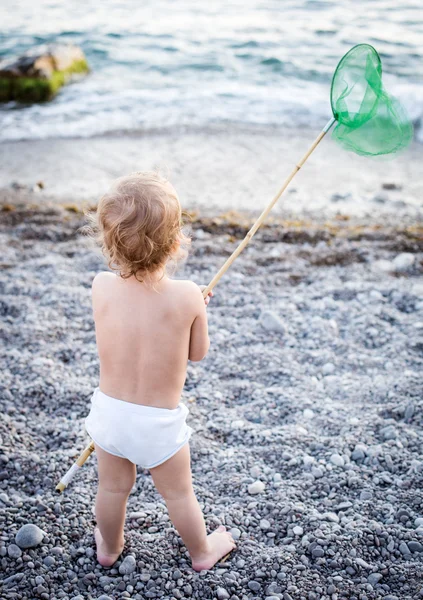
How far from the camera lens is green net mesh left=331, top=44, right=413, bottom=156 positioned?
8.25 feet

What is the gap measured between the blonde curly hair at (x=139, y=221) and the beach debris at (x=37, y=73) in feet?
30.2

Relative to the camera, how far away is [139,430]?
2.13 metres

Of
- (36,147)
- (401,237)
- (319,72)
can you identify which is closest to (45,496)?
(401,237)

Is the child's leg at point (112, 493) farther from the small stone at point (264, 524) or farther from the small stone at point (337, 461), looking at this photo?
the small stone at point (337, 461)

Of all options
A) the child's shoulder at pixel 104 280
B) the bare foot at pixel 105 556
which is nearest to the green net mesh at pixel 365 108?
the child's shoulder at pixel 104 280

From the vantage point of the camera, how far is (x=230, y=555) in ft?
8.21

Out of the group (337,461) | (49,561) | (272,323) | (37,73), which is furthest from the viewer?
(37,73)

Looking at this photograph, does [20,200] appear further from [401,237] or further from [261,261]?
[401,237]

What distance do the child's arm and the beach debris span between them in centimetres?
929

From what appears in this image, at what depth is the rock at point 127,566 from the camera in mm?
2422

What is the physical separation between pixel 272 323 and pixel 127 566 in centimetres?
204

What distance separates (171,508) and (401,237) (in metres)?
3.97

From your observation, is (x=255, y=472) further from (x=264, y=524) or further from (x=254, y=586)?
(x=254, y=586)

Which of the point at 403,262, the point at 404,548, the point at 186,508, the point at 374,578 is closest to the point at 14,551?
the point at 186,508
